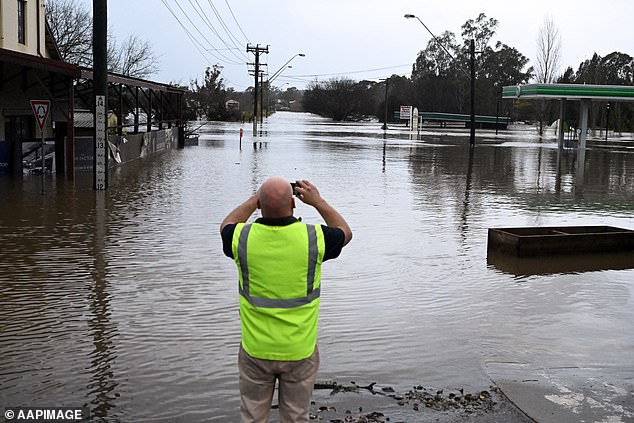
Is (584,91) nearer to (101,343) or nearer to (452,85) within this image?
(101,343)

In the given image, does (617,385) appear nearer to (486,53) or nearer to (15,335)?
(15,335)

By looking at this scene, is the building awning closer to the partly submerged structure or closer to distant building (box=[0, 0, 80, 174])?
distant building (box=[0, 0, 80, 174])

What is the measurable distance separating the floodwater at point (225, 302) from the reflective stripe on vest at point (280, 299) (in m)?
1.51

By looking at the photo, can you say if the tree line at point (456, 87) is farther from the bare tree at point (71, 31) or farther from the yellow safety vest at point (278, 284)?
the yellow safety vest at point (278, 284)

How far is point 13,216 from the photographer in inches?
583

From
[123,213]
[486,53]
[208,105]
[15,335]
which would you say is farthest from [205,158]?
[486,53]

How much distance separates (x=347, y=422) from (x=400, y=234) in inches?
344

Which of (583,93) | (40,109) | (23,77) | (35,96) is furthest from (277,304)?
(583,93)

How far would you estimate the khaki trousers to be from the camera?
4332 millimetres

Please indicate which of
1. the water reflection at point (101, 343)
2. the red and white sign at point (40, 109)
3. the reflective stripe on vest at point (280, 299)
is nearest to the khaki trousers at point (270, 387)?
the reflective stripe on vest at point (280, 299)

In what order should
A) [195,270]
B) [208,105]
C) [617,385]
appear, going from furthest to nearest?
[208,105] < [195,270] < [617,385]
